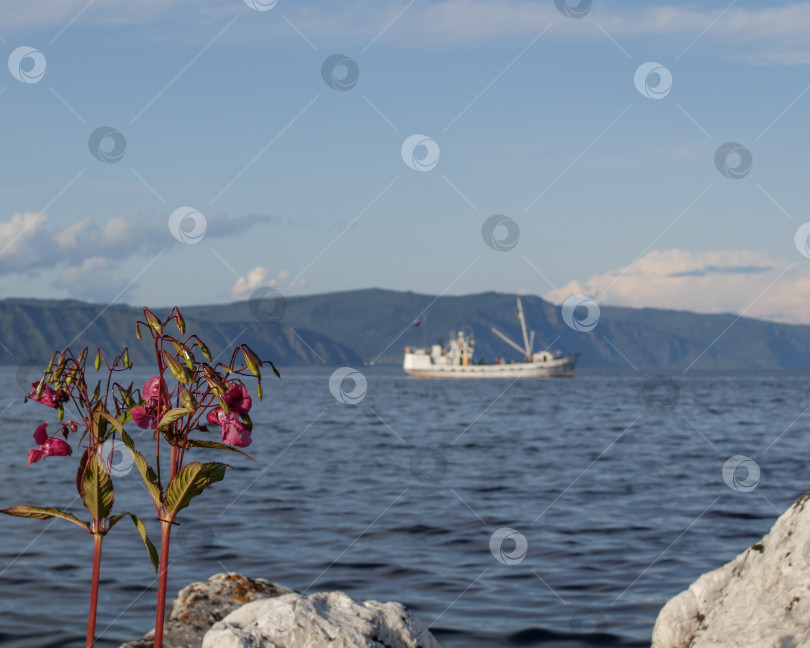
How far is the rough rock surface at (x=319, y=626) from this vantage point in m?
5.14

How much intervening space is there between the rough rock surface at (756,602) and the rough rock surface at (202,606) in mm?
3089

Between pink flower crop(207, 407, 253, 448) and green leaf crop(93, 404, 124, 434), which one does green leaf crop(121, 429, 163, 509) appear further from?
pink flower crop(207, 407, 253, 448)

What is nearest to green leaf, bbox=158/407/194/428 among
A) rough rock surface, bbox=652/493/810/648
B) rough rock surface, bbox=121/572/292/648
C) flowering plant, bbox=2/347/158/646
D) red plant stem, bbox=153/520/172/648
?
flowering plant, bbox=2/347/158/646

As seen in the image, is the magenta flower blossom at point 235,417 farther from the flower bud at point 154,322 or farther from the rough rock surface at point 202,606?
the rough rock surface at point 202,606

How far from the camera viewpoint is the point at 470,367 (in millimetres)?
168375

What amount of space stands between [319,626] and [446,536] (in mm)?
8806

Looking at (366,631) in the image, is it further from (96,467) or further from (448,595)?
(448,595)

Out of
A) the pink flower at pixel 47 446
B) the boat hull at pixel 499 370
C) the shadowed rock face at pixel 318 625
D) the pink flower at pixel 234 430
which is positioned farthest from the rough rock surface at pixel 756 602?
the boat hull at pixel 499 370

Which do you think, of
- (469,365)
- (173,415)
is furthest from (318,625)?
(469,365)

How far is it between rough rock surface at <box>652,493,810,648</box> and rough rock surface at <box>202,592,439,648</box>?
1.53 m

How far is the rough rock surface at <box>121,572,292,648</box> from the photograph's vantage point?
666 centimetres

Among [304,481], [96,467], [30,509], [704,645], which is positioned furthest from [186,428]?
[304,481]

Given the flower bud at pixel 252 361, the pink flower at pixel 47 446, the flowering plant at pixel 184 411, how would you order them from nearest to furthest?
the flower bud at pixel 252 361, the flowering plant at pixel 184 411, the pink flower at pixel 47 446

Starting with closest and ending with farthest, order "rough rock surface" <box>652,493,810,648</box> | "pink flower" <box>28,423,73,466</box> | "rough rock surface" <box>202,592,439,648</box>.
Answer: "pink flower" <box>28,423,73,466</box> < "rough rock surface" <box>652,493,810,648</box> < "rough rock surface" <box>202,592,439,648</box>
